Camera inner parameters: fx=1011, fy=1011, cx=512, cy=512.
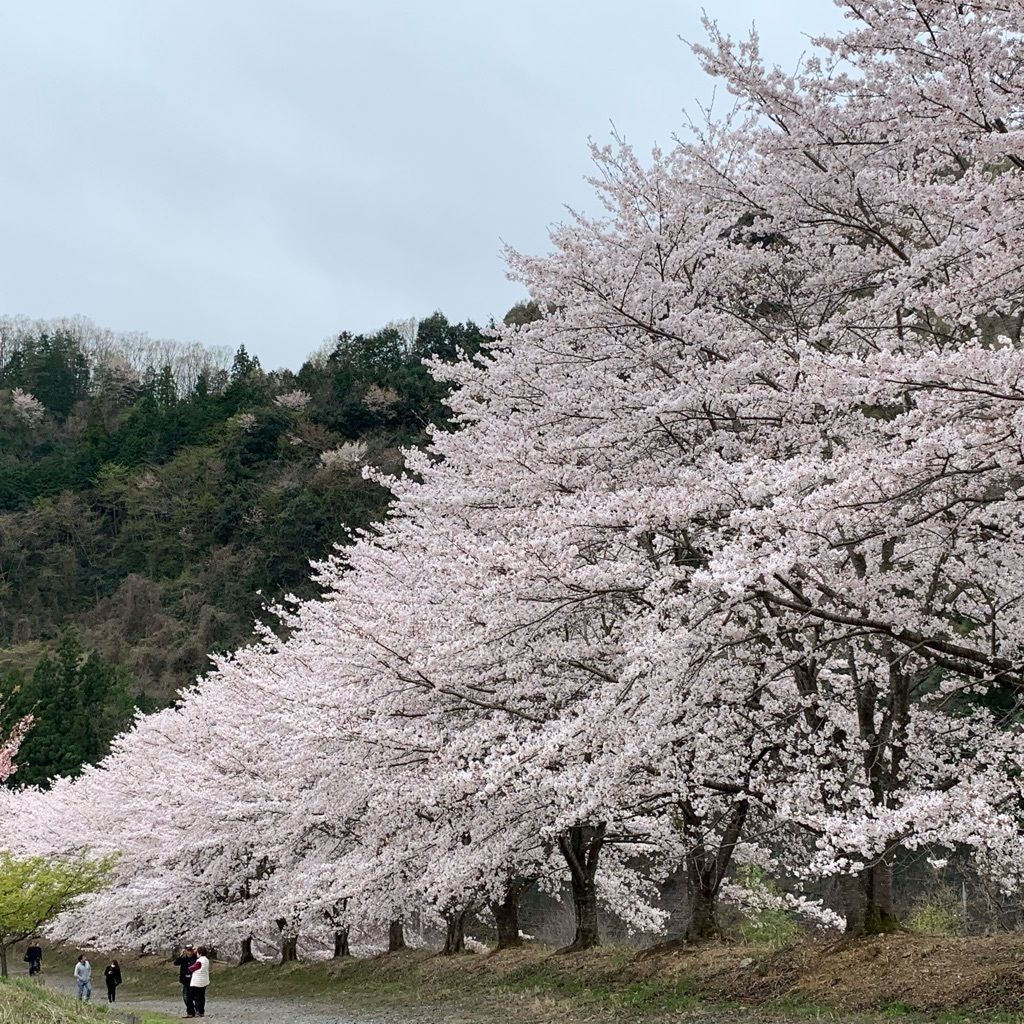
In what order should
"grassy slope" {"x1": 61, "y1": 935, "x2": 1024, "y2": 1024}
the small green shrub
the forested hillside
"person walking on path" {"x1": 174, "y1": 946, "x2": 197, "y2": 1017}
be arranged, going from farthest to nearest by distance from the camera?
1. the forested hillside
2. "person walking on path" {"x1": 174, "y1": 946, "x2": 197, "y2": 1017}
3. the small green shrub
4. "grassy slope" {"x1": 61, "y1": 935, "x2": 1024, "y2": 1024}

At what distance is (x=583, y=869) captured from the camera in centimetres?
1339

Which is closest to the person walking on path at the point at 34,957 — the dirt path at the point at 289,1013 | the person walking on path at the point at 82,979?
the dirt path at the point at 289,1013

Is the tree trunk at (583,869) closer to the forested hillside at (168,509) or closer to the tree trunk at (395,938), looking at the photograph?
the tree trunk at (395,938)

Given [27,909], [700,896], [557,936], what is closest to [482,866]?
[700,896]

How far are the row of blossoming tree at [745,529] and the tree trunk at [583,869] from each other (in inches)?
4.7

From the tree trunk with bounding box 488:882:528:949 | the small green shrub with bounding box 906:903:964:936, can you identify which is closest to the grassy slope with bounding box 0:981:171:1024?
the tree trunk with bounding box 488:882:528:949

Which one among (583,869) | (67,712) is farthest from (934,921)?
(67,712)

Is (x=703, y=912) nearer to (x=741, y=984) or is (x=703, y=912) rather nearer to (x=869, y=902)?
(x=741, y=984)

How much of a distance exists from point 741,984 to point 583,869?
400 centimetres

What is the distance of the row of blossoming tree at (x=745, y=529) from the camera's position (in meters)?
6.54

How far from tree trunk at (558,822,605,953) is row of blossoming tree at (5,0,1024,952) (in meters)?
0.12

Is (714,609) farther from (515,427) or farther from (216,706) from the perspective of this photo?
(216,706)

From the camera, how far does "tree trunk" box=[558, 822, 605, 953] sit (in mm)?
13031

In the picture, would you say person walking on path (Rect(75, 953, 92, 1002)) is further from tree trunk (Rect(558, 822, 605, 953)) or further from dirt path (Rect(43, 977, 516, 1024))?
tree trunk (Rect(558, 822, 605, 953))
